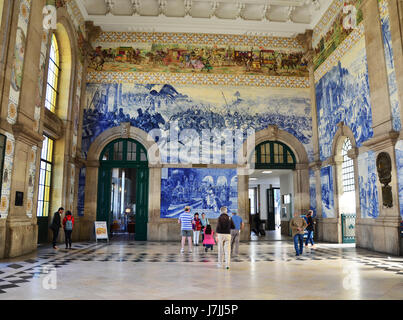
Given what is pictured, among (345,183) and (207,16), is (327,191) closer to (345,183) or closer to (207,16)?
(345,183)

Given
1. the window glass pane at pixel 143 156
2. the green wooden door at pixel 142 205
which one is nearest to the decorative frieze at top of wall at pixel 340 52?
the window glass pane at pixel 143 156

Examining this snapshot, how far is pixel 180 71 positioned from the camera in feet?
55.3

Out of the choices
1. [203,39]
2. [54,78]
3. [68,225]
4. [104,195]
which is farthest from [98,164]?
[203,39]

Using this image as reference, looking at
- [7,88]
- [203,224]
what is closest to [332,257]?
[203,224]

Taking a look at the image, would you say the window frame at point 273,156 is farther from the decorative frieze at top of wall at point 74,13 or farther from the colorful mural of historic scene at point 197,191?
the decorative frieze at top of wall at point 74,13

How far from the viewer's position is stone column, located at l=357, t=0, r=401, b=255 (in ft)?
33.9

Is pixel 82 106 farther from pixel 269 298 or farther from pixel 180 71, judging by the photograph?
pixel 269 298

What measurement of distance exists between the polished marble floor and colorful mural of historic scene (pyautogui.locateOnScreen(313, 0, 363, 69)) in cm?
908

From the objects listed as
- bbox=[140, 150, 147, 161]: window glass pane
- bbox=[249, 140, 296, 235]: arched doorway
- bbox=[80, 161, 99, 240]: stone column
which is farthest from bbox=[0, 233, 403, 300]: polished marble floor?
bbox=[249, 140, 296, 235]: arched doorway

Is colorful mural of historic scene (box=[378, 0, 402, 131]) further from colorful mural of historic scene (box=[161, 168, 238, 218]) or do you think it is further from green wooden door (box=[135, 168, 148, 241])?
green wooden door (box=[135, 168, 148, 241])

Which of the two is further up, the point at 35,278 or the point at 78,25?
the point at 78,25

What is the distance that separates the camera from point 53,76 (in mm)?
14109

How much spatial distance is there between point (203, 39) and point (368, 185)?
10547 millimetres
